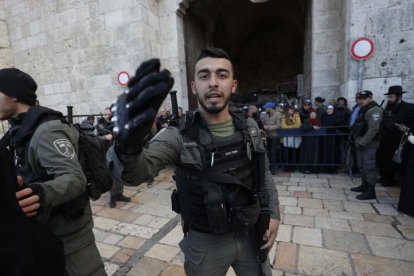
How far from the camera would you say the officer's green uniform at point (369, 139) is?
14.8 ft

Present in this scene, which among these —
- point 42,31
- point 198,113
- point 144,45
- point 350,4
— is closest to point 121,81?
point 144,45

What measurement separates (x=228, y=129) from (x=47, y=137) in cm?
119

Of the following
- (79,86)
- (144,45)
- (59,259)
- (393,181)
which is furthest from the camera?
(79,86)

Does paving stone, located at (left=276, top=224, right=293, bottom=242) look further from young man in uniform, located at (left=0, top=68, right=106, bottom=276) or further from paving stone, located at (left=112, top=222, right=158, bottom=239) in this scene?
young man in uniform, located at (left=0, top=68, right=106, bottom=276)

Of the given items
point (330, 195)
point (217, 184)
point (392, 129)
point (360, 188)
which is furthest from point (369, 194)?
point (217, 184)

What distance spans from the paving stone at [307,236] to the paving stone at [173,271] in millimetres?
1550

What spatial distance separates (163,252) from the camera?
316cm

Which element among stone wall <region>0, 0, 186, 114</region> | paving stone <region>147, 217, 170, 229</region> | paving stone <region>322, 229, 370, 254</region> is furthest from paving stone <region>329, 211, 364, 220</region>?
stone wall <region>0, 0, 186, 114</region>

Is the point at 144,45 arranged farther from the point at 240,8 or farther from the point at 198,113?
the point at 240,8

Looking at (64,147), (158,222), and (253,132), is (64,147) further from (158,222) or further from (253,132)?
(158,222)

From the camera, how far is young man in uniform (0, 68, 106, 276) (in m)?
1.58

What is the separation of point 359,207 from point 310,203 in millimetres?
778

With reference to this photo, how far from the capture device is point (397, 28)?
572 centimetres

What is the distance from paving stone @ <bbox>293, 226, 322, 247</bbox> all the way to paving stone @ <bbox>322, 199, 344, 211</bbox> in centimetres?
93
